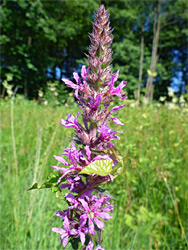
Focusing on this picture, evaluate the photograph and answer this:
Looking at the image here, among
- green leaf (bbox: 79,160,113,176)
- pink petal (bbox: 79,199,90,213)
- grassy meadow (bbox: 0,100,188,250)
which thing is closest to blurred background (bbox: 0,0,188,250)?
grassy meadow (bbox: 0,100,188,250)

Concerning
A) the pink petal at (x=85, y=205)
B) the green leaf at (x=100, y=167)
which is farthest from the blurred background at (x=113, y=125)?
the pink petal at (x=85, y=205)

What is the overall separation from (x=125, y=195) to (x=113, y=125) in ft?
2.68

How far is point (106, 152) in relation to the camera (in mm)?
594

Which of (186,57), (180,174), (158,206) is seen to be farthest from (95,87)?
(186,57)

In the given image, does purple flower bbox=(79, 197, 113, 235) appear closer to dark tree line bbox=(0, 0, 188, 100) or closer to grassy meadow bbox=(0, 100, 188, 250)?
grassy meadow bbox=(0, 100, 188, 250)

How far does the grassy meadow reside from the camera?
1.45 meters

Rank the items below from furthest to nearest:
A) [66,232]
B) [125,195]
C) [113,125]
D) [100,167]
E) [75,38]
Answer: [75,38] → [125,195] → [113,125] → [66,232] → [100,167]

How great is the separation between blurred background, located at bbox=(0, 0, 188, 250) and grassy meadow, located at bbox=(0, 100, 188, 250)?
12 millimetres

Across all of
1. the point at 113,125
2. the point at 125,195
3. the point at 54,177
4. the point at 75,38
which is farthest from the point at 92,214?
the point at 75,38

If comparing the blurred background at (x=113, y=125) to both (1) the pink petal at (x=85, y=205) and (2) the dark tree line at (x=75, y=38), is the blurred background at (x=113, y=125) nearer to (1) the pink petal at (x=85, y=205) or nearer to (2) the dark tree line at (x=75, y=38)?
(2) the dark tree line at (x=75, y=38)

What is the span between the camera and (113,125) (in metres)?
1.75

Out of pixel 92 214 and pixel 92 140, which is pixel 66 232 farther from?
pixel 92 140

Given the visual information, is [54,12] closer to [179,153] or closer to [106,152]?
[179,153]

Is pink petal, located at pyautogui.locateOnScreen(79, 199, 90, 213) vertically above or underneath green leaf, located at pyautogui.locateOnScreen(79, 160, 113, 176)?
underneath
